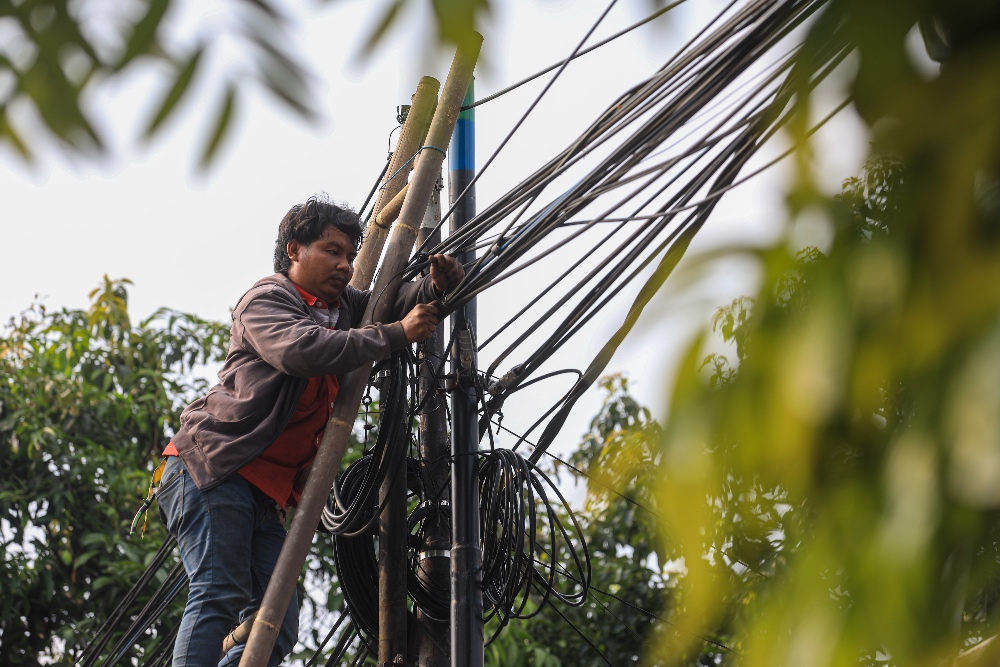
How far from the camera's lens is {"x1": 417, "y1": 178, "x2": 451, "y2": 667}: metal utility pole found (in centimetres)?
454

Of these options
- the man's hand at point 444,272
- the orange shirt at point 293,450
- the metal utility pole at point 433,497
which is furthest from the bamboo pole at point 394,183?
the orange shirt at point 293,450

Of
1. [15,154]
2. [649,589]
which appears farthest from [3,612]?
[15,154]

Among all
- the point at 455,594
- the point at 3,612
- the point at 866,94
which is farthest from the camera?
the point at 3,612

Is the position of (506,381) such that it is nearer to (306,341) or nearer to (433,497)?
Result: (433,497)

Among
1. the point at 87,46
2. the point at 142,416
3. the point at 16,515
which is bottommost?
the point at 87,46

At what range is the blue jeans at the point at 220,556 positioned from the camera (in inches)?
149

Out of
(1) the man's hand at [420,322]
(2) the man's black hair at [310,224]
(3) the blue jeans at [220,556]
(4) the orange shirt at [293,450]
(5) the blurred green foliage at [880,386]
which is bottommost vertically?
(5) the blurred green foliage at [880,386]

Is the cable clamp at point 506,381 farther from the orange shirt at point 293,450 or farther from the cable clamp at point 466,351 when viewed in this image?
the orange shirt at point 293,450

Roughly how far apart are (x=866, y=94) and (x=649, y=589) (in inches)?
277

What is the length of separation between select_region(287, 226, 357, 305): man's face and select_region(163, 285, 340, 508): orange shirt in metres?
0.34

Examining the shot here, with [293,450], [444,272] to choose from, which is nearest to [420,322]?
[444,272]

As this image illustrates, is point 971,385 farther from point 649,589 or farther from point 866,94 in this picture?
point 649,589

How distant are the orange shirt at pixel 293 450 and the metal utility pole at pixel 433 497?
1.69 feet

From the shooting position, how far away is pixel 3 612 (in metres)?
7.73
